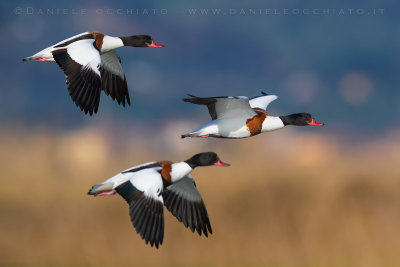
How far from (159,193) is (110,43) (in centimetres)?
345

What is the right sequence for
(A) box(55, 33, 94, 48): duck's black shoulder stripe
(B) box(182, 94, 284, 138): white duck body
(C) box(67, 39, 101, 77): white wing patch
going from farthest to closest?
1. (B) box(182, 94, 284, 138): white duck body
2. (A) box(55, 33, 94, 48): duck's black shoulder stripe
3. (C) box(67, 39, 101, 77): white wing patch

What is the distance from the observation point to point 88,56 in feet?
38.1

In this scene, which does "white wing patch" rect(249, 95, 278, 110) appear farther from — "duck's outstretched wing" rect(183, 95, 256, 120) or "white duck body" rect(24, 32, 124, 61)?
"white duck body" rect(24, 32, 124, 61)

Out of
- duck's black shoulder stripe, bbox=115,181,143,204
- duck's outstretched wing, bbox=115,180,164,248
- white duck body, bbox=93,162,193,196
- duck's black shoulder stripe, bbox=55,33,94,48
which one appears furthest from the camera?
duck's black shoulder stripe, bbox=55,33,94,48

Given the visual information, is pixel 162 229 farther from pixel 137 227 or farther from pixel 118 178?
pixel 118 178

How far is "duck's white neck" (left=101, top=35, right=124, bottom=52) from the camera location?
12.6 meters

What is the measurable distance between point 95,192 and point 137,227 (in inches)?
45.1

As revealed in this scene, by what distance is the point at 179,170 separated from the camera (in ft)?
36.3

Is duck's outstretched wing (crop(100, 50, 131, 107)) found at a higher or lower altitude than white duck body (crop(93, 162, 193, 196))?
higher

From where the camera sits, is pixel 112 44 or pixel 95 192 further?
pixel 112 44

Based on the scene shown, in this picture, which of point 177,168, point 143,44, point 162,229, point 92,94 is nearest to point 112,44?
point 143,44

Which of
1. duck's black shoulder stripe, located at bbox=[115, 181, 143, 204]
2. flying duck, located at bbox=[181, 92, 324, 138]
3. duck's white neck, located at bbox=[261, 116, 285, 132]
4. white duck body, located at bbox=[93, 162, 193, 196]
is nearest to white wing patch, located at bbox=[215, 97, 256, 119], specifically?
flying duck, located at bbox=[181, 92, 324, 138]

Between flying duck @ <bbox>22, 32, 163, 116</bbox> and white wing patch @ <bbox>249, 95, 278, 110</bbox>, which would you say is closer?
flying duck @ <bbox>22, 32, 163, 116</bbox>

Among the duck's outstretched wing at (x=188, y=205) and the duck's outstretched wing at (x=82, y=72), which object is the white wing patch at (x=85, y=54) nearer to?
the duck's outstretched wing at (x=82, y=72)
